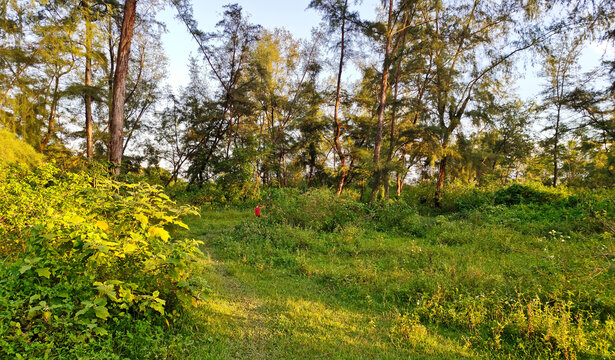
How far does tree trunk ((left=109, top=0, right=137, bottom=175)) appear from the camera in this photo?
7.74 m

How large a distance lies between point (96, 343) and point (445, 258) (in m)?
6.12

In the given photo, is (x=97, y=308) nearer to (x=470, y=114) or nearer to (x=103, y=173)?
(x=103, y=173)

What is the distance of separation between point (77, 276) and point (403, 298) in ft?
14.3

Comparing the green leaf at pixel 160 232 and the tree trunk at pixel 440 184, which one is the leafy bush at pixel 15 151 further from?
the tree trunk at pixel 440 184

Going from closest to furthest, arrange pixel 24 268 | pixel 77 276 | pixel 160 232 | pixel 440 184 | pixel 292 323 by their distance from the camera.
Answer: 1. pixel 24 268
2. pixel 77 276
3. pixel 160 232
4. pixel 292 323
5. pixel 440 184

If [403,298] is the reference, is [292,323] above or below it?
below

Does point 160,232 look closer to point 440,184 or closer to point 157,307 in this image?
point 157,307

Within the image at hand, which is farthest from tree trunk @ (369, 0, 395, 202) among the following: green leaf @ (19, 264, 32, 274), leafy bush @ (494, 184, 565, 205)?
green leaf @ (19, 264, 32, 274)

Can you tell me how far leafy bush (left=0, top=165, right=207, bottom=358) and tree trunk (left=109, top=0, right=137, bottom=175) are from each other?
405cm

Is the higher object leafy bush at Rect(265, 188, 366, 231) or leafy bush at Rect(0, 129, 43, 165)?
leafy bush at Rect(0, 129, 43, 165)

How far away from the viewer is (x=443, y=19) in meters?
14.3

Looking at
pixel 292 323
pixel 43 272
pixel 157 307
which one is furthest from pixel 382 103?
pixel 43 272

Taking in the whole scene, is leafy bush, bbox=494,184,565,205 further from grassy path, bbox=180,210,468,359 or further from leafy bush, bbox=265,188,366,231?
grassy path, bbox=180,210,468,359

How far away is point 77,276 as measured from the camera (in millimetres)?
2809
